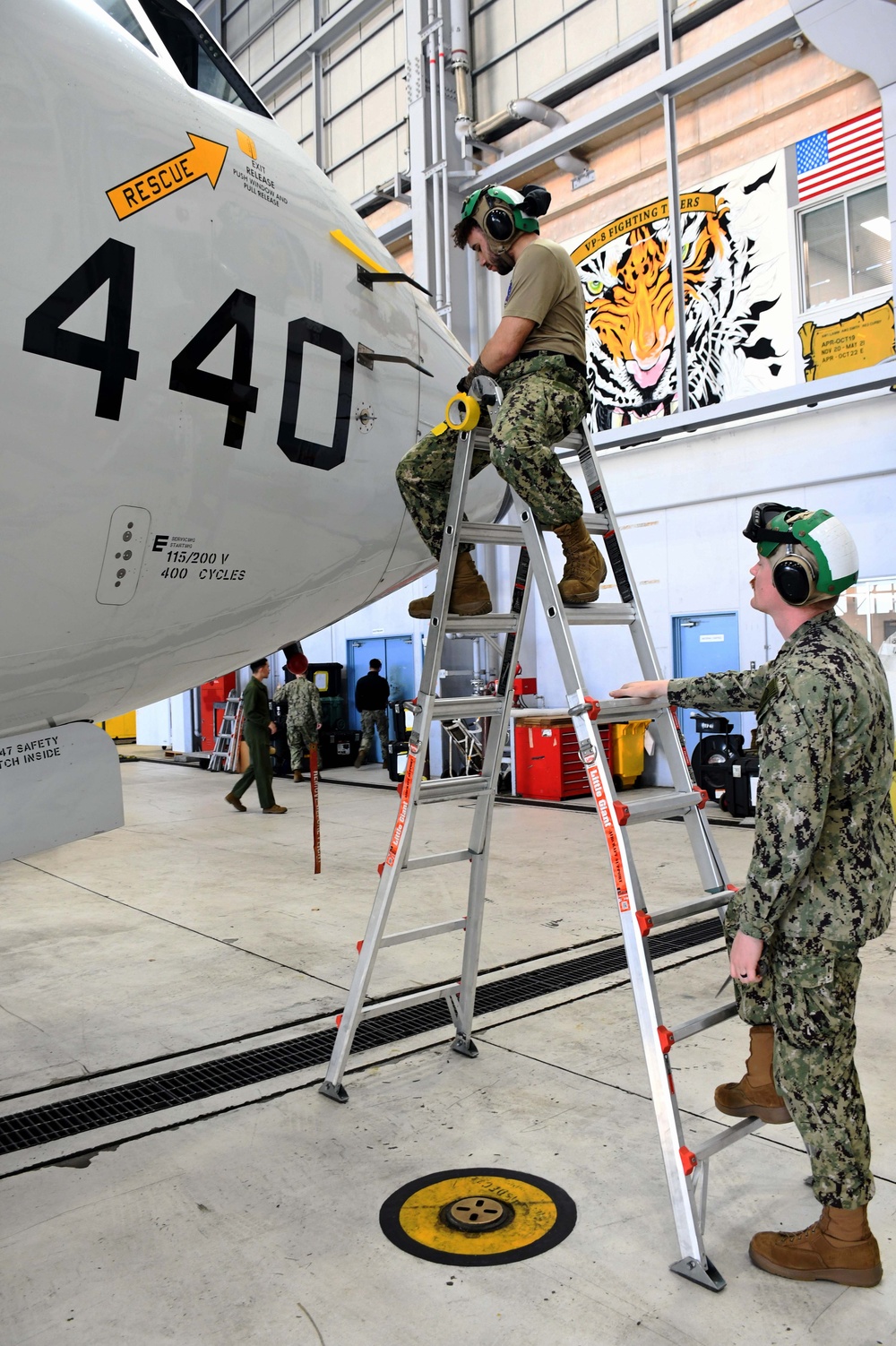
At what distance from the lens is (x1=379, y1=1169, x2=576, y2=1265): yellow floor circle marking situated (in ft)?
8.87

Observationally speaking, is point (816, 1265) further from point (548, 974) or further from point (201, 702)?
point (201, 702)

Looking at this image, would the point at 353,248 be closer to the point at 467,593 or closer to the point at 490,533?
the point at 490,533

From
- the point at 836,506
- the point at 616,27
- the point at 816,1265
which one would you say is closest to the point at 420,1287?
the point at 816,1265

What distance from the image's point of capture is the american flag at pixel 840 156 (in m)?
10.2

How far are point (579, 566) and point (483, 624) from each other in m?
0.49

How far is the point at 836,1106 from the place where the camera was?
236 centimetres

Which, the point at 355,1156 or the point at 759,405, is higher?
the point at 759,405

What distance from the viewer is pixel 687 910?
9.14ft

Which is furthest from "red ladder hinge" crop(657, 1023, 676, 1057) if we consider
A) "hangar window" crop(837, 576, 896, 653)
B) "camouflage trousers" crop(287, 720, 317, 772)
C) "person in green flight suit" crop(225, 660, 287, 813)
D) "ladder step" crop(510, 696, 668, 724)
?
"camouflage trousers" crop(287, 720, 317, 772)

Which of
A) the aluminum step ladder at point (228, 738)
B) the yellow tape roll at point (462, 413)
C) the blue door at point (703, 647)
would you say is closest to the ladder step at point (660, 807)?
the yellow tape roll at point (462, 413)

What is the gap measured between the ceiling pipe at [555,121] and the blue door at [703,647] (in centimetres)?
627

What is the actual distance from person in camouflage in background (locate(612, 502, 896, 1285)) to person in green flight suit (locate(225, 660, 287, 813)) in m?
9.23

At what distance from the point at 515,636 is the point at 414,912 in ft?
11.2

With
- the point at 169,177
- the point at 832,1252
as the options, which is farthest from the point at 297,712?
the point at 832,1252
